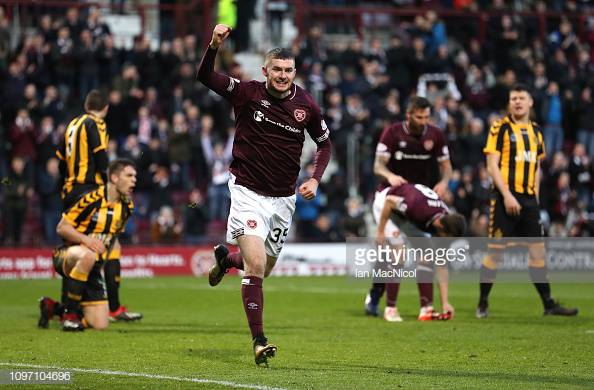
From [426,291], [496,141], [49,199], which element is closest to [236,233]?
[426,291]

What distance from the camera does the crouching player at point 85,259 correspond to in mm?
11891

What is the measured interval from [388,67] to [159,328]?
53.3 ft

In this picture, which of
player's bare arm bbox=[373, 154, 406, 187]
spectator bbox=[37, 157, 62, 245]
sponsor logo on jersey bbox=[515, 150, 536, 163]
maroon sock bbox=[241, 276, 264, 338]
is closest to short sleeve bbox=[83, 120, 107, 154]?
player's bare arm bbox=[373, 154, 406, 187]

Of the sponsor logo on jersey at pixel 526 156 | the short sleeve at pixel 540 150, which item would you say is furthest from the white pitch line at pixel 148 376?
the short sleeve at pixel 540 150

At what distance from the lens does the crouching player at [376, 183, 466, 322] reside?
12344 mm

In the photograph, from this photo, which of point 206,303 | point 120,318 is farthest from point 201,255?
point 120,318

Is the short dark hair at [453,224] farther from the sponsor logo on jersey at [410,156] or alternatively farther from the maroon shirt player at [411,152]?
the sponsor logo on jersey at [410,156]

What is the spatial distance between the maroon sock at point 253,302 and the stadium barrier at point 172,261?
14028 millimetres

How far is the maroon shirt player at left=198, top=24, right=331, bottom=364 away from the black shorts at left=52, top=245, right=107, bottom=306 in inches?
114

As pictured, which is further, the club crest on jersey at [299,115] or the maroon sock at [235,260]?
the maroon sock at [235,260]

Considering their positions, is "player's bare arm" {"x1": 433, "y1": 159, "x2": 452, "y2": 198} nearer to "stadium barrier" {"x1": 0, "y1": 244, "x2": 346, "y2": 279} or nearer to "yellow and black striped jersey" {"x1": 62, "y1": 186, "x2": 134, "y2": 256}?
"yellow and black striped jersey" {"x1": 62, "y1": 186, "x2": 134, "y2": 256}

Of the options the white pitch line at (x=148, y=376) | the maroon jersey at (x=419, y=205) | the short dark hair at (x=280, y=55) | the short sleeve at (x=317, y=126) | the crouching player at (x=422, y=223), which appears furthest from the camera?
the maroon jersey at (x=419, y=205)

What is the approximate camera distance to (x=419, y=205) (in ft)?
41.3

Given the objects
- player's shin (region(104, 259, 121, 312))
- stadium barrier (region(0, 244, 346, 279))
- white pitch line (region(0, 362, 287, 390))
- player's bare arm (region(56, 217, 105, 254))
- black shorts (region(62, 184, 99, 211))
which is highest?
black shorts (region(62, 184, 99, 211))
